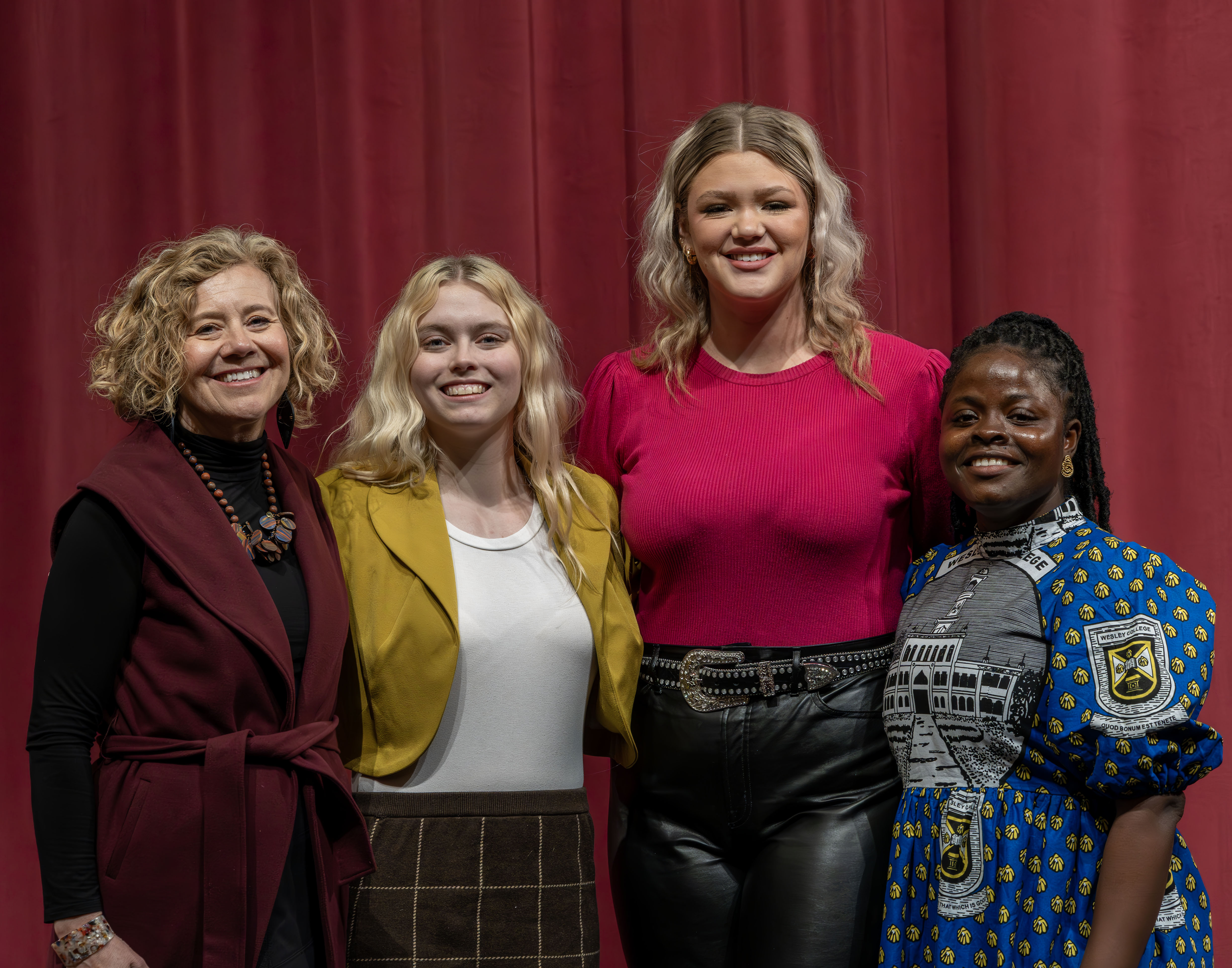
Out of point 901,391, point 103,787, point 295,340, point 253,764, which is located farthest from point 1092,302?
point 103,787

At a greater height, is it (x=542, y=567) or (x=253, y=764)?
(x=542, y=567)

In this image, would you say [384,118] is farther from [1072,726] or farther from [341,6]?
[1072,726]

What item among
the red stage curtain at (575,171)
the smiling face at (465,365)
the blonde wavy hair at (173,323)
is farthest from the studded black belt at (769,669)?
the red stage curtain at (575,171)

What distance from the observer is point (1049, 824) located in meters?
1.56

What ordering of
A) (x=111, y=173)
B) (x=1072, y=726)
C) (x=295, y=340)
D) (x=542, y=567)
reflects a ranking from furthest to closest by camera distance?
(x=111, y=173) → (x=542, y=567) → (x=295, y=340) → (x=1072, y=726)

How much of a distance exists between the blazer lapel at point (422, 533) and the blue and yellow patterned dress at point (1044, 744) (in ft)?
2.40

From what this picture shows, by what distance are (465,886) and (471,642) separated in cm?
38

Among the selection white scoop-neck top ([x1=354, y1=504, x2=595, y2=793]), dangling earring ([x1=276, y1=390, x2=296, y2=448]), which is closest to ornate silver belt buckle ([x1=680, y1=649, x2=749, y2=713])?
white scoop-neck top ([x1=354, y1=504, x2=595, y2=793])

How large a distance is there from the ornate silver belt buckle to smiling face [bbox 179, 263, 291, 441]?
792 millimetres

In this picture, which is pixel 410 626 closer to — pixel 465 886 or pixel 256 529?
pixel 256 529

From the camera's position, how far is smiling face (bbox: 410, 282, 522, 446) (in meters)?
1.99

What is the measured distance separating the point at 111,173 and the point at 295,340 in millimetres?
1189

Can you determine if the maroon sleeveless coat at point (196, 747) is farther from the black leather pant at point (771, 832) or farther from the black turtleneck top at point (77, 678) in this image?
the black leather pant at point (771, 832)

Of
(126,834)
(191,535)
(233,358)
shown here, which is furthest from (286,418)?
(126,834)
